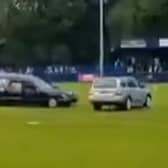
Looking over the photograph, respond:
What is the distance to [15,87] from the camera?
30.8 meters

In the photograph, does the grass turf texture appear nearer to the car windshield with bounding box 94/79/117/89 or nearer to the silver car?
the silver car

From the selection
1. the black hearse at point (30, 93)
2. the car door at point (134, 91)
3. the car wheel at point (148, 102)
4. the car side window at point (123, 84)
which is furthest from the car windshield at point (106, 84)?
the car wheel at point (148, 102)

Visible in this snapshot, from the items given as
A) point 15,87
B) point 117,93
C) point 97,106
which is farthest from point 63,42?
point 117,93

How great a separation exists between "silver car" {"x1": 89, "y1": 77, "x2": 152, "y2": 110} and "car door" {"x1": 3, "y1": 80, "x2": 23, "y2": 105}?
11.7ft

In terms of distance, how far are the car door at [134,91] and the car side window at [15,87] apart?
4813 millimetres

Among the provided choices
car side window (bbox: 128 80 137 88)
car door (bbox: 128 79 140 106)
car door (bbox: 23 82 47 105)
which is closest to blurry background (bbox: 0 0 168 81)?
car door (bbox: 23 82 47 105)

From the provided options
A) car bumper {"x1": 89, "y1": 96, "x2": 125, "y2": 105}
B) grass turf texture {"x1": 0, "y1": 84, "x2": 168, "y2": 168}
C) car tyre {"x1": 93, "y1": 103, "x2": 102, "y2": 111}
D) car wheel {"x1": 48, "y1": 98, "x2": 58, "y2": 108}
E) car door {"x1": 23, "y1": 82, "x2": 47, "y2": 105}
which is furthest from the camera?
car door {"x1": 23, "y1": 82, "x2": 47, "y2": 105}

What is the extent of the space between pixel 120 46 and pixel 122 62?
217 centimetres

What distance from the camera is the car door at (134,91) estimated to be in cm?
2894

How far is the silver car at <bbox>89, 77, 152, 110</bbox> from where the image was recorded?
28.2 metres

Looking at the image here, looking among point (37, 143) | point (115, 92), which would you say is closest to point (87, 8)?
point (115, 92)

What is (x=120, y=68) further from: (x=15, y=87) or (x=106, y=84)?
(x=106, y=84)

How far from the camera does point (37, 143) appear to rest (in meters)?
13.5

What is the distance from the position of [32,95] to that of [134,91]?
4.54 meters
